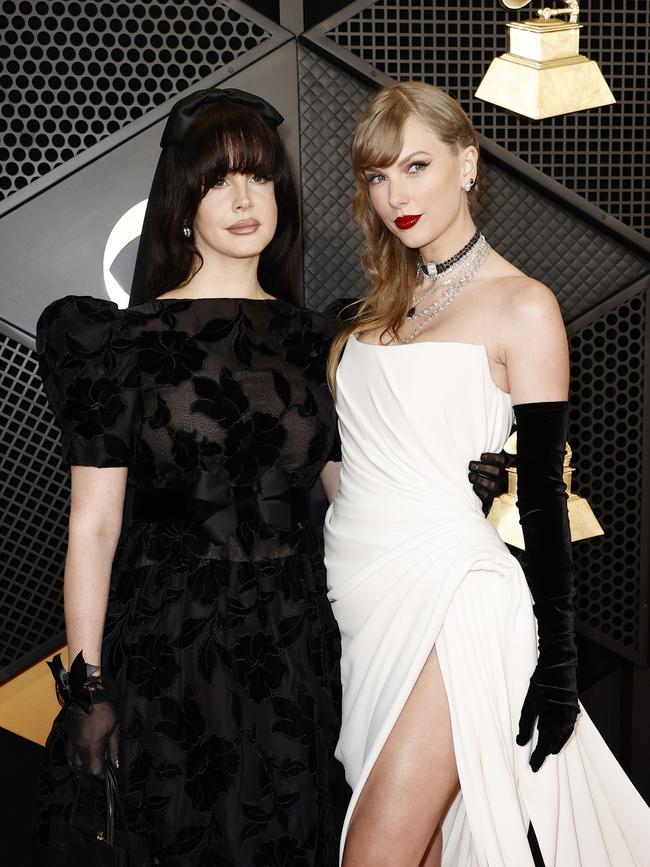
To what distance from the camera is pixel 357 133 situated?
219 centimetres

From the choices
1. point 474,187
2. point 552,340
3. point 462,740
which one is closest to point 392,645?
point 462,740

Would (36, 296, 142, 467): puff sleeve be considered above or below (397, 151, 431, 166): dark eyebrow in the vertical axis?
below

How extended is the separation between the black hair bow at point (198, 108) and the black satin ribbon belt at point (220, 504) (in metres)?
0.75

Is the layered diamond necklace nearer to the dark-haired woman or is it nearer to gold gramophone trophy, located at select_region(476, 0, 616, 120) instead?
the dark-haired woman

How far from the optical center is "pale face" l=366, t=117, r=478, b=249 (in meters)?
2.13

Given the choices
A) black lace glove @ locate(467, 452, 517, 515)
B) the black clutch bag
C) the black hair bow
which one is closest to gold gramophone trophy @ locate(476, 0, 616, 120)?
the black hair bow

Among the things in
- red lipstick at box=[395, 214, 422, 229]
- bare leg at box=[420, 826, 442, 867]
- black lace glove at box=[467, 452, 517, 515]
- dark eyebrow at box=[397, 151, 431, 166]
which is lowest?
bare leg at box=[420, 826, 442, 867]

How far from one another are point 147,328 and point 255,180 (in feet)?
1.35

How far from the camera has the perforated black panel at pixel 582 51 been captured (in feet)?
9.55

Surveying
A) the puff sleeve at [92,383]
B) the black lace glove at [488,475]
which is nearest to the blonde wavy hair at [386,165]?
the black lace glove at [488,475]

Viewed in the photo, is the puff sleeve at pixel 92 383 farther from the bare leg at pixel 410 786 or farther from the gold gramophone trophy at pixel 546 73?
the gold gramophone trophy at pixel 546 73

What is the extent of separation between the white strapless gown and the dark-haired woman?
11 cm

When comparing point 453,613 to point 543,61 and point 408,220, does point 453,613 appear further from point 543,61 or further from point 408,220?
point 543,61

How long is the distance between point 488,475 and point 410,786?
2.07ft
